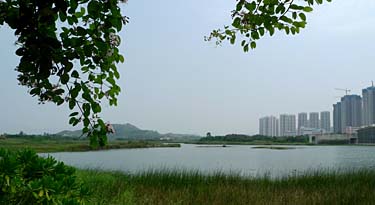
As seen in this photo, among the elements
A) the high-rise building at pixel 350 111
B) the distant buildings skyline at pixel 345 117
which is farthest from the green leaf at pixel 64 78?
the high-rise building at pixel 350 111

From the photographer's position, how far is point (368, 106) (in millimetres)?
67562

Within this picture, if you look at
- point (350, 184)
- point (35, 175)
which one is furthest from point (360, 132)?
point (35, 175)

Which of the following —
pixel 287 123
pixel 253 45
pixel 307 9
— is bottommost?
pixel 253 45

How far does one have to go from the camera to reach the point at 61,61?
1261mm

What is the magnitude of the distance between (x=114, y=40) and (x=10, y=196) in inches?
63.4

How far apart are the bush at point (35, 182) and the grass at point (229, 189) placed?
8.14 feet

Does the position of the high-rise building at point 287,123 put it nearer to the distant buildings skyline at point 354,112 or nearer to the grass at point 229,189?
the distant buildings skyline at point 354,112

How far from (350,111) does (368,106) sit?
8885 millimetres

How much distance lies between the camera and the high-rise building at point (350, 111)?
7388 cm

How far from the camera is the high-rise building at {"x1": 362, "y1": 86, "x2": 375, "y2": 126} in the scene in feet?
210

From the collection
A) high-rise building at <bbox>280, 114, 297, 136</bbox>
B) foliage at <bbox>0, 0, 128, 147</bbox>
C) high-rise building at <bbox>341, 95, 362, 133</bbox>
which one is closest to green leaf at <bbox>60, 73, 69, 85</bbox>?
foliage at <bbox>0, 0, 128, 147</bbox>

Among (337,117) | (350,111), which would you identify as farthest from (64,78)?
(337,117)

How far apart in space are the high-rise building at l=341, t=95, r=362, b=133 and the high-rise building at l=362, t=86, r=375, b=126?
2.33 meters

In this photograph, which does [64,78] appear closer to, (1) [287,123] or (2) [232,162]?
(2) [232,162]
